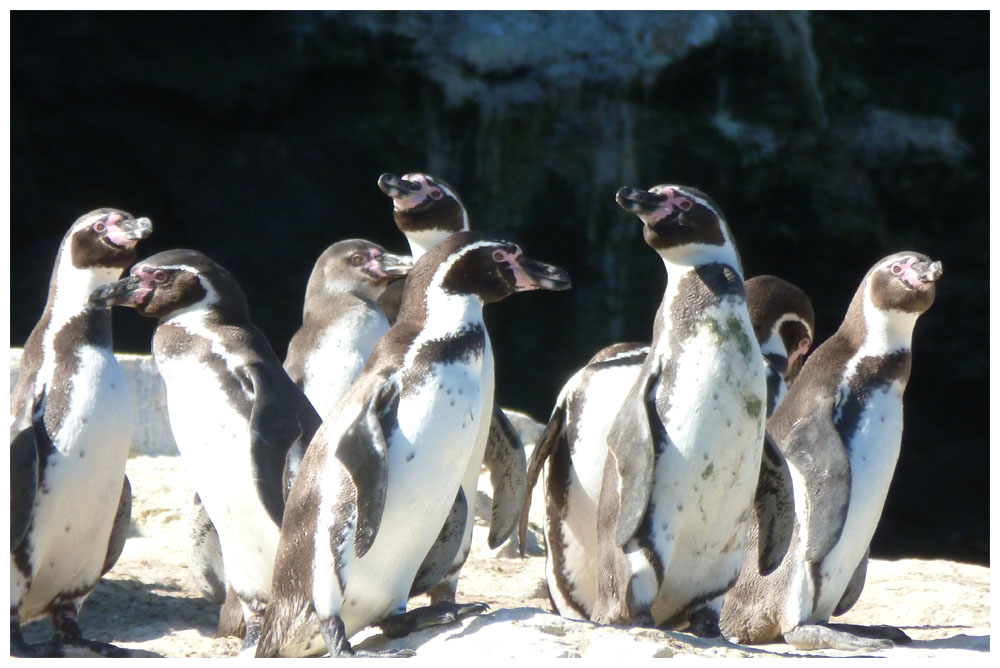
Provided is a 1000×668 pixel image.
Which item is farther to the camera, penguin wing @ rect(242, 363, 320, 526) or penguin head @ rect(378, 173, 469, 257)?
penguin head @ rect(378, 173, 469, 257)

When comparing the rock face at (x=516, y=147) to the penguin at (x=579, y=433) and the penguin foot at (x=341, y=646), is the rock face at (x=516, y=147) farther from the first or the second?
the penguin foot at (x=341, y=646)

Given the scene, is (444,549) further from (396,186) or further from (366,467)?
(396,186)

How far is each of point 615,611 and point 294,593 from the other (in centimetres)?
105

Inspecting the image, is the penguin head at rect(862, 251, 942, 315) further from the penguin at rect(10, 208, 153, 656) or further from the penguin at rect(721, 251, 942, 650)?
the penguin at rect(10, 208, 153, 656)

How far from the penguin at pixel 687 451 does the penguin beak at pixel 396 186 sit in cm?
150

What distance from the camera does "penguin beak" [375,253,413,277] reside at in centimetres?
582

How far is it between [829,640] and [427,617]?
1.56 meters

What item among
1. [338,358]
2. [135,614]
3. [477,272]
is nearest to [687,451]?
[477,272]

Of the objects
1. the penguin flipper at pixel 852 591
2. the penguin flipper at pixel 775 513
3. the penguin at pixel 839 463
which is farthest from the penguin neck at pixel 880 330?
the penguin flipper at pixel 852 591

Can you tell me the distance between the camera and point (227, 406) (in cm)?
445

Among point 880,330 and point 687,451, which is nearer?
point 687,451

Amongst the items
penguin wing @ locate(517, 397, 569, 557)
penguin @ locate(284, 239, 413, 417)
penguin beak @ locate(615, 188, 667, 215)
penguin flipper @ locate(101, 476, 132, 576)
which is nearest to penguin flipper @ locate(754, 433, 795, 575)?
penguin wing @ locate(517, 397, 569, 557)

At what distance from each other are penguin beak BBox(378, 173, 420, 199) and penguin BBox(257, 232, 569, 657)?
5.24 feet

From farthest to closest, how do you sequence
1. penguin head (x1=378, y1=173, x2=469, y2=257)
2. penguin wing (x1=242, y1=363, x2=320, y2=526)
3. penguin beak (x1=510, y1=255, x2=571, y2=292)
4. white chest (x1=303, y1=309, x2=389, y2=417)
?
penguin head (x1=378, y1=173, x2=469, y2=257), white chest (x1=303, y1=309, x2=389, y2=417), penguin wing (x1=242, y1=363, x2=320, y2=526), penguin beak (x1=510, y1=255, x2=571, y2=292)
